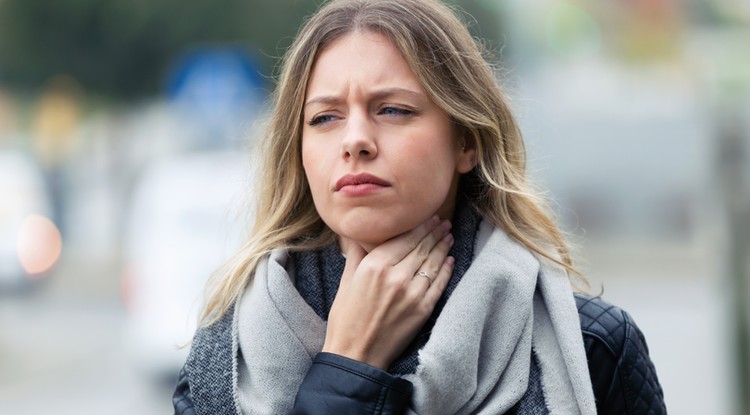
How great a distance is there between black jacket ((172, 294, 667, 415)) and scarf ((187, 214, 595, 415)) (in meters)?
0.07

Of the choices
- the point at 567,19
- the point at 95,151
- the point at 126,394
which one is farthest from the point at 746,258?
the point at 95,151

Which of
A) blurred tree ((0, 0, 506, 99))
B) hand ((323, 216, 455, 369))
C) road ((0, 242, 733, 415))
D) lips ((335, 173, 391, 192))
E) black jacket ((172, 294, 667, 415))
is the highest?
blurred tree ((0, 0, 506, 99))

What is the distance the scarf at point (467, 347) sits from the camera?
2053 mm

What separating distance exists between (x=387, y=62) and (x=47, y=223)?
18.3 meters

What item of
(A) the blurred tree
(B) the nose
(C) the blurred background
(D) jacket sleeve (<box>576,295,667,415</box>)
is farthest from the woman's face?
(A) the blurred tree

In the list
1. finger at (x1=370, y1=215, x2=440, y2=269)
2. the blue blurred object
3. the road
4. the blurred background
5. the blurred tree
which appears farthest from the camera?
the blurred tree

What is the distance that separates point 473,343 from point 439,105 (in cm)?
43

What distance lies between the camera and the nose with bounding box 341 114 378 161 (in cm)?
205

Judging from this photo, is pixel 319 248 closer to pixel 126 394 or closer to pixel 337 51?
pixel 337 51

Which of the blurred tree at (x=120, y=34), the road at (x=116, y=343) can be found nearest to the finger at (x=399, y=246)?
the road at (x=116, y=343)

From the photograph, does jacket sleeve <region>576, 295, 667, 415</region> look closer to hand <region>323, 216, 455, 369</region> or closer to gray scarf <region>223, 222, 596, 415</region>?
gray scarf <region>223, 222, 596, 415</region>

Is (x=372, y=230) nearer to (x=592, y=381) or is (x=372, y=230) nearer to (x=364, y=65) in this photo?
(x=364, y=65)

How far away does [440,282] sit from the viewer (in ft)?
7.06

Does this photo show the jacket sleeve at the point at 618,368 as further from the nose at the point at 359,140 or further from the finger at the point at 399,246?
the nose at the point at 359,140
